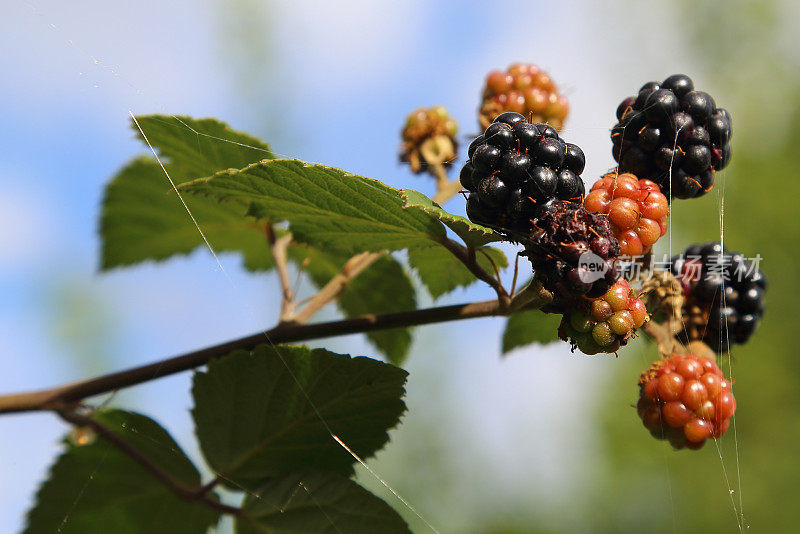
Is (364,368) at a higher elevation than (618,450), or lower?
lower

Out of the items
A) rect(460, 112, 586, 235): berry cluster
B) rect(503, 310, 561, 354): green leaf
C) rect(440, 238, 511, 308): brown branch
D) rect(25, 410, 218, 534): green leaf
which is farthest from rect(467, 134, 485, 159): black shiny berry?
rect(25, 410, 218, 534): green leaf

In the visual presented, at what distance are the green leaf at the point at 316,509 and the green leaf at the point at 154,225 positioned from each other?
2.03 ft

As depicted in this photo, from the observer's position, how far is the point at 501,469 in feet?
18.3

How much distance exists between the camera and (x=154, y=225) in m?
1.47

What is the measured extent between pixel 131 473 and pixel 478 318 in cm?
56

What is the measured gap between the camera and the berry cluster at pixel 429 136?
129cm

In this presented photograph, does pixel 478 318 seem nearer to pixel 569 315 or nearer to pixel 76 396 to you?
pixel 569 315

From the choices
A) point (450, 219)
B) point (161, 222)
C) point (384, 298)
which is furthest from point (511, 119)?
point (161, 222)

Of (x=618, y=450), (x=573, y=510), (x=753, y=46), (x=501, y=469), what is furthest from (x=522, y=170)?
(x=753, y=46)

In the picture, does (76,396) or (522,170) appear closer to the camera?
(522,170)

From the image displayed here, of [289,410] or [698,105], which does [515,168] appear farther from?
[289,410]

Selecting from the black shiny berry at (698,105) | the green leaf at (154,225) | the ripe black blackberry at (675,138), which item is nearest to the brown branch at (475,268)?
the ripe black blackberry at (675,138)

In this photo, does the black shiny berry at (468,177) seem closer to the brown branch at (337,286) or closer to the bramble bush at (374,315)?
the bramble bush at (374,315)

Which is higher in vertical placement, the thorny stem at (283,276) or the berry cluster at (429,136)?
the berry cluster at (429,136)
